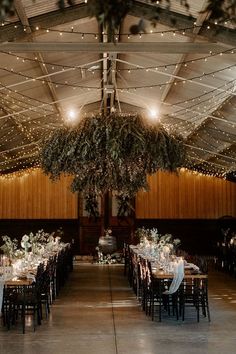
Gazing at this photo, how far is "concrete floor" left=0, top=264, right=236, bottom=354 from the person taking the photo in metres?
6.85

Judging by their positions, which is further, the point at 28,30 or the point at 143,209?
the point at 143,209

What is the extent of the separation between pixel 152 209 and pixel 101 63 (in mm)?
11090

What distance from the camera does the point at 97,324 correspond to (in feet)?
27.9

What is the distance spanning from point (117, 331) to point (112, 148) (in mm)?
2330

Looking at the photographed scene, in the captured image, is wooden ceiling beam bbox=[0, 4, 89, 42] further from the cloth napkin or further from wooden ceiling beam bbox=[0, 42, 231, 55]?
the cloth napkin

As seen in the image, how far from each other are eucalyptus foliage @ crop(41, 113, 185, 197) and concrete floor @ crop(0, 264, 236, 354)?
2109 mm

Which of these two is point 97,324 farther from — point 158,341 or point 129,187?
point 129,187

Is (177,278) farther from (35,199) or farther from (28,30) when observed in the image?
(35,199)

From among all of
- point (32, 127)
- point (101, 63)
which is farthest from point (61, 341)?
point (32, 127)

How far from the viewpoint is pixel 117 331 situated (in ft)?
26.0

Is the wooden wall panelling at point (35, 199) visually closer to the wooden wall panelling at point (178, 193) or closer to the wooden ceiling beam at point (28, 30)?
the wooden wall panelling at point (178, 193)

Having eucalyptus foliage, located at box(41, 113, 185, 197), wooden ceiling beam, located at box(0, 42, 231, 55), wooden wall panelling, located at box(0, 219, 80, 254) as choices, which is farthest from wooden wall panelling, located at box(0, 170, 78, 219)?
wooden ceiling beam, located at box(0, 42, 231, 55)

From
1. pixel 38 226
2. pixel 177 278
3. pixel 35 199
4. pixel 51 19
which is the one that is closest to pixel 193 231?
pixel 38 226

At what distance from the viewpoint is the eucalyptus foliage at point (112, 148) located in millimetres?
8227
